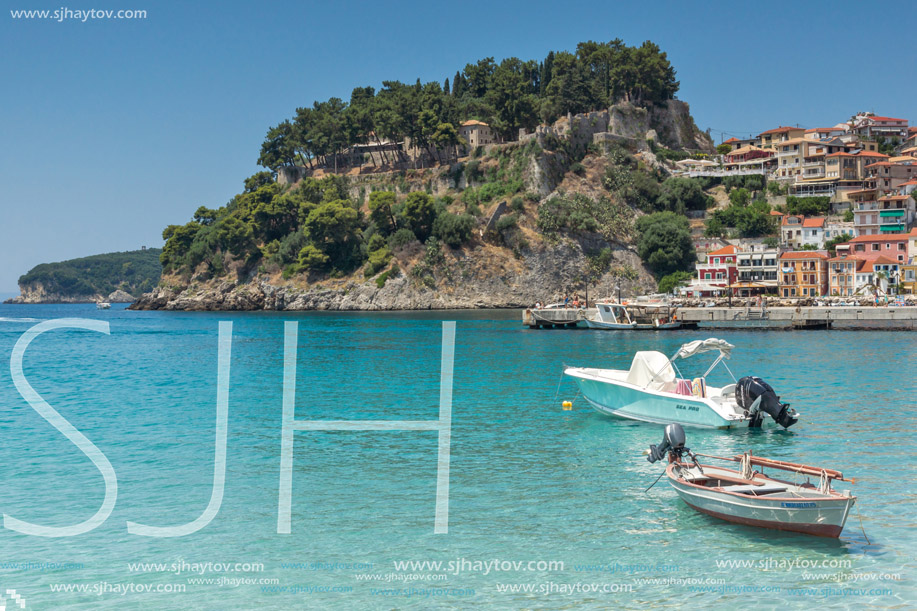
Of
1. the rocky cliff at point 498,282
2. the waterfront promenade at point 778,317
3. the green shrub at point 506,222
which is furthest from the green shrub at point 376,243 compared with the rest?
the waterfront promenade at point 778,317

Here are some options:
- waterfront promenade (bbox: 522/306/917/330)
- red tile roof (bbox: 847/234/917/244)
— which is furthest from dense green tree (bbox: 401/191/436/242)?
red tile roof (bbox: 847/234/917/244)

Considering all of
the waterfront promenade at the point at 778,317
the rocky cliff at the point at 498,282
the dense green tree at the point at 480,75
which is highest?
the dense green tree at the point at 480,75

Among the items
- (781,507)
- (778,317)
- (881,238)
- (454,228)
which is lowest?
(781,507)

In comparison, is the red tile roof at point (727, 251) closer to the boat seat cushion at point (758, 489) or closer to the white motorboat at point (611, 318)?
the white motorboat at point (611, 318)

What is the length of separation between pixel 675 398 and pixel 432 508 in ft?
33.1

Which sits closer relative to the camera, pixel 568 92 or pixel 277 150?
pixel 568 92

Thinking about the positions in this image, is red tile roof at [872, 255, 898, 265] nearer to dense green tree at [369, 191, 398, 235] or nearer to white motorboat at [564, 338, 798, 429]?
dense green tree at [369, 191, 398, 235]

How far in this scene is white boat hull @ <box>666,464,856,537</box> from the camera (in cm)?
1187

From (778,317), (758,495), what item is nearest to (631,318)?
(778,317)

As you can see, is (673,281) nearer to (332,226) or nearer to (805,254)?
(805,254)

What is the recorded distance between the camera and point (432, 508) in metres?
14.0

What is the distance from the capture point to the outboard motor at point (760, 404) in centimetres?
2033

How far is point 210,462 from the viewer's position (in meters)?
18.1

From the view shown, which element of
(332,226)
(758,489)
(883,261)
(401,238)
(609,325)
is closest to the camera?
(758,489)
